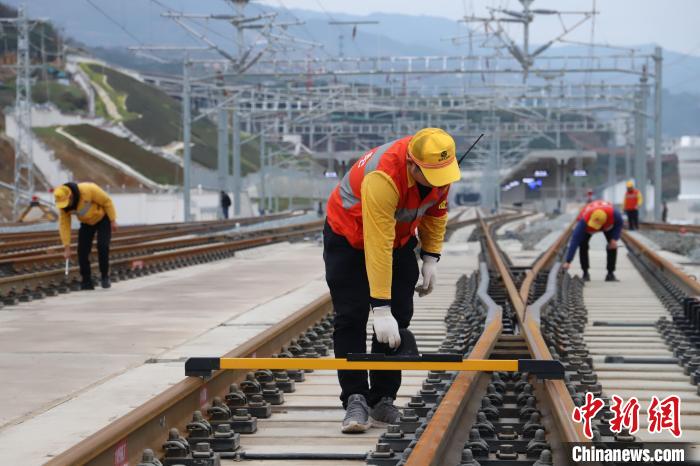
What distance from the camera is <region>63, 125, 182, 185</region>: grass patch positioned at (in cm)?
9544

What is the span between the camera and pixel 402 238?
6.45m

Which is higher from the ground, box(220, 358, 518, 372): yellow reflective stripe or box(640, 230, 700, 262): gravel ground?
box(220, 358, 518, 372): yellow reflective stripe

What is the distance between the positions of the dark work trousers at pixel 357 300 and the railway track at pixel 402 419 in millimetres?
248

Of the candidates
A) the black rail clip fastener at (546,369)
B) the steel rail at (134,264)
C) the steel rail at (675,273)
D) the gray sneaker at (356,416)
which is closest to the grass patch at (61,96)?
the steel rail at (134,264)

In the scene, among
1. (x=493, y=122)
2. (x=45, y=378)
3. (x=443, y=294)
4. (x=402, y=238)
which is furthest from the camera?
(x=493, y=122)

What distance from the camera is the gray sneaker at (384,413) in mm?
6465

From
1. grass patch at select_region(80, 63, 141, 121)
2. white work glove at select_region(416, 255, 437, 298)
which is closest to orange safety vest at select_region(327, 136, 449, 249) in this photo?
white work glove at select_region(416, 255, 437, 298)

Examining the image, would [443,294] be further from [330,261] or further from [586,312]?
[330,261]

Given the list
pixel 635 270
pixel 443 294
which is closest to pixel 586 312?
pixel 443 294

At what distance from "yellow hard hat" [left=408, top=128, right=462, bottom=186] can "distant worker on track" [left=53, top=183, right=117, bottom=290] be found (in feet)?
31.1

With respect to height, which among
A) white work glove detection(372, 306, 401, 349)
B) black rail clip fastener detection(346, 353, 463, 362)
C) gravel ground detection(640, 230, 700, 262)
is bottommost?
gravel ground detection(640, 230, 700, 262)

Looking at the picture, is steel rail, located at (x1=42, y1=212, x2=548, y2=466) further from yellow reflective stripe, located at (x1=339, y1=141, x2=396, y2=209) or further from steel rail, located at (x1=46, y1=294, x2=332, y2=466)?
yellow reflective stripe, located at (x1=339, y1=141, x2=396, y2=209)

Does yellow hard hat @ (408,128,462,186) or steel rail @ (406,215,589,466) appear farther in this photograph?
yellow hard hat @ (408,128,462,186)

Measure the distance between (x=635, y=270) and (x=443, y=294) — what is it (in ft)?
21.2
